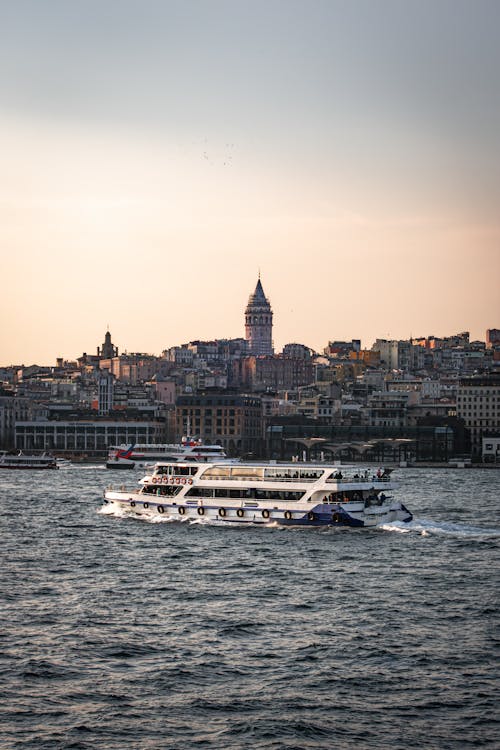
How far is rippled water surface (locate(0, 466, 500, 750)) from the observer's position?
25.9m

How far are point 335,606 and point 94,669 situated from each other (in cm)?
941

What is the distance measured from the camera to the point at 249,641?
1288 inches

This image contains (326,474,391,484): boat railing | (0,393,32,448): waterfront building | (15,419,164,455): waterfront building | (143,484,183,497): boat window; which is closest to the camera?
(326,474,391,484): boat railing

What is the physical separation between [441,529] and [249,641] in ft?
84.6

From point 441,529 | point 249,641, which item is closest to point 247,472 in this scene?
point 441,529

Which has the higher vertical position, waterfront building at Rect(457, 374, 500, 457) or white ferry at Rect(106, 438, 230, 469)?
waterfront building at Rect(457, 374, 500, 457)

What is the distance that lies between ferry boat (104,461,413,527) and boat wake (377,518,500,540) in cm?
52

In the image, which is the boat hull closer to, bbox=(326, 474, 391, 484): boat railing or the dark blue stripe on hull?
the dark blue stripe on hull

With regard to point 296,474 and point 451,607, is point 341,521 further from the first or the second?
point 451,607

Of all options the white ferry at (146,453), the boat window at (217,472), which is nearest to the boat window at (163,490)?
the boat window at (217,472)

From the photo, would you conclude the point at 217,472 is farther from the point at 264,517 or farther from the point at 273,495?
the point at 264,517

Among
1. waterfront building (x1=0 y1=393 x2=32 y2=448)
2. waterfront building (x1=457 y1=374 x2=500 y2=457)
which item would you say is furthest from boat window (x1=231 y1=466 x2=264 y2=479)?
waterfront building (x1=457 y1=374 x2=500 y2=457)

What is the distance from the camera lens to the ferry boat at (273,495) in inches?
2299

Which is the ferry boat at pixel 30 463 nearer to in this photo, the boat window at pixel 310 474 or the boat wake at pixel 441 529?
the boat window at pixel 310 474
